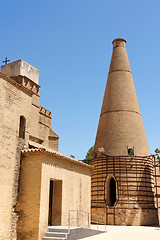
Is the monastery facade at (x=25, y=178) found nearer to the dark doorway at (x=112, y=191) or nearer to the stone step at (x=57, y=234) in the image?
the stone step at (x=57, y=234)

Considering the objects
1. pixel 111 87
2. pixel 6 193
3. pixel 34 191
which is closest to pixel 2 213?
pixel 6 193

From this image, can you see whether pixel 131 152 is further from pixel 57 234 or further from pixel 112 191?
pixel 57 234

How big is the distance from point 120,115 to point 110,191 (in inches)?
250

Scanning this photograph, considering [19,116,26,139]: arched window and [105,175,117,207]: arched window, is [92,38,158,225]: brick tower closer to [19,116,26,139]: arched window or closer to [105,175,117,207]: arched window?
[105,175,117,207]: arched window

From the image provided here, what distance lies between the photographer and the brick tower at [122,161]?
20750mm

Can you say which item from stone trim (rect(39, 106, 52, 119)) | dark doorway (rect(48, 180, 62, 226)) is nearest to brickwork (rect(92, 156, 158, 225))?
stone trim (rect(39, 106, 52, 119))

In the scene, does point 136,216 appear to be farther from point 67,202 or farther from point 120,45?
point 120,45

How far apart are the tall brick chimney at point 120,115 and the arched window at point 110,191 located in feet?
7.14

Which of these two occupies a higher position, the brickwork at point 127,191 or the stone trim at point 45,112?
the stone trim at point 45,112

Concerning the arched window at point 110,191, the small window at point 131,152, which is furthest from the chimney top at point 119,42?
the arched window at point 110,191

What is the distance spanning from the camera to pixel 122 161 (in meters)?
21.9

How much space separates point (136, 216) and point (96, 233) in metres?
6.37

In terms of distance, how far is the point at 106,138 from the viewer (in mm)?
23172

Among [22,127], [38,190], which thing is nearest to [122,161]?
[22,127]
